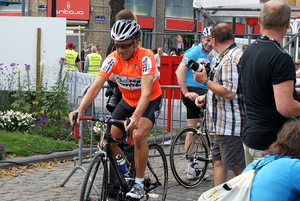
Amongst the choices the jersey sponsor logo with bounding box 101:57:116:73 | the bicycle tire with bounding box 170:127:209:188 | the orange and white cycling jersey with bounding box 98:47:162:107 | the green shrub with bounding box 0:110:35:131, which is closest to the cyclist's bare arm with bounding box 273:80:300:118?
the orange and white cycling jersey with bounding box 98:47:162:107

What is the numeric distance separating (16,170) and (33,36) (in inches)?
200

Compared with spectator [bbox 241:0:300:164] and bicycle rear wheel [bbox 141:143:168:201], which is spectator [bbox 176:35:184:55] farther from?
spectator [bbox 241:0:300:164]

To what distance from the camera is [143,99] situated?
4.77 m

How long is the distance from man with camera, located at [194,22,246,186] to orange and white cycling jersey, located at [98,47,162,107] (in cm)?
59

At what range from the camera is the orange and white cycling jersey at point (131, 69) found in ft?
16.5

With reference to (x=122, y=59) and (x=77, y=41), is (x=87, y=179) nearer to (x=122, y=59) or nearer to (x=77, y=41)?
(x=122, y=59)

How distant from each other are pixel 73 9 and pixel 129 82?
29.0 meters

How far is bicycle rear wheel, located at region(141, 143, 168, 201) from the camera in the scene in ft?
18.2

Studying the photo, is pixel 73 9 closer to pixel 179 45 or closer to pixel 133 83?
pixel 179 45

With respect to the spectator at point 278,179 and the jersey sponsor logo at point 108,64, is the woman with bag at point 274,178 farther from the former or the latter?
the jersey sponsor logo at point 108,64

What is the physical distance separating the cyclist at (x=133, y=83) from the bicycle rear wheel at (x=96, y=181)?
38cm

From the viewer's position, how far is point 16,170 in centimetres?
762

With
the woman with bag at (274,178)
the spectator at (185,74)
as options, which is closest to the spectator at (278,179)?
the woman with bag at (274,178)

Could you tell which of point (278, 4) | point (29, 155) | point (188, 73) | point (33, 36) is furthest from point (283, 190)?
point (33, 36)
